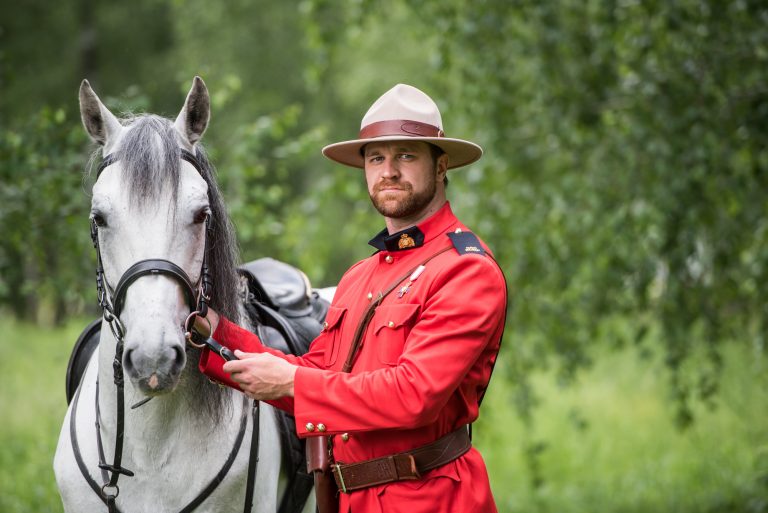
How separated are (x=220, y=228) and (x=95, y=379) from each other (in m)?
0.75

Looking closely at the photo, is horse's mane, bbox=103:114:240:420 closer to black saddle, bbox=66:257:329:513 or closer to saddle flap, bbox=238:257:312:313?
black saddle, bbox=66:257:329:513

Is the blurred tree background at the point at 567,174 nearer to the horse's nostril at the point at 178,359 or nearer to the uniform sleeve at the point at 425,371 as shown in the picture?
the horse's nostril at the point at 178,359

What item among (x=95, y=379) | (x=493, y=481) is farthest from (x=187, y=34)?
(x=95, y=379)

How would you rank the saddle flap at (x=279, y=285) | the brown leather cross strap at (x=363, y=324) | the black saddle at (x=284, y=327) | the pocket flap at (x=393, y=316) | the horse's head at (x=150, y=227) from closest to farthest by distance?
1. the horse's head at (x=150, y=227)
2. the pocket flap at (x=393, y=316)
3. the brown leather cross strap at (x=363, y=324)
4. the black saddle at (x=284, y=327)
5. the saddle flap at (x=279, y=285)

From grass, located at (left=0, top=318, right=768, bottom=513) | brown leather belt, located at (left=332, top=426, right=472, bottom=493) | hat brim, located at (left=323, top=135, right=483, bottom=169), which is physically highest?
hat brim, located at (left=323, top=135, right=483, bottom=169)

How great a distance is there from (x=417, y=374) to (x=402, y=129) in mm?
762

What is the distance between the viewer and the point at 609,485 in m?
7.35

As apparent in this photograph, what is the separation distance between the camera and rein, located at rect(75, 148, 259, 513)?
7.39ft

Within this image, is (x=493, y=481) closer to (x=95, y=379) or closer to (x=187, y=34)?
(x=95, y=379)

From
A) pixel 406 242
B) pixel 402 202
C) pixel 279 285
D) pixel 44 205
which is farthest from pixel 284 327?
pixel 44 205

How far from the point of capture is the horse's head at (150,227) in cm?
215

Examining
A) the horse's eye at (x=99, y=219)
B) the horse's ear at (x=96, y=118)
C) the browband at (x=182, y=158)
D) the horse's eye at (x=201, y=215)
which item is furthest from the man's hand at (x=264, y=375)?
the horse's ear at (x=96, y=118)

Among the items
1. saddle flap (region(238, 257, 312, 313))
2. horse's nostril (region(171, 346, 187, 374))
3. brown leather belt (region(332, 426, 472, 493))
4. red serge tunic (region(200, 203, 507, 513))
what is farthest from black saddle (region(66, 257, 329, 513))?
horse's nostril (region(171, 346, 187, 374))

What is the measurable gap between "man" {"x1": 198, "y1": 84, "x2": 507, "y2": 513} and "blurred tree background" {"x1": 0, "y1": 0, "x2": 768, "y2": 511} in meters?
2.48
